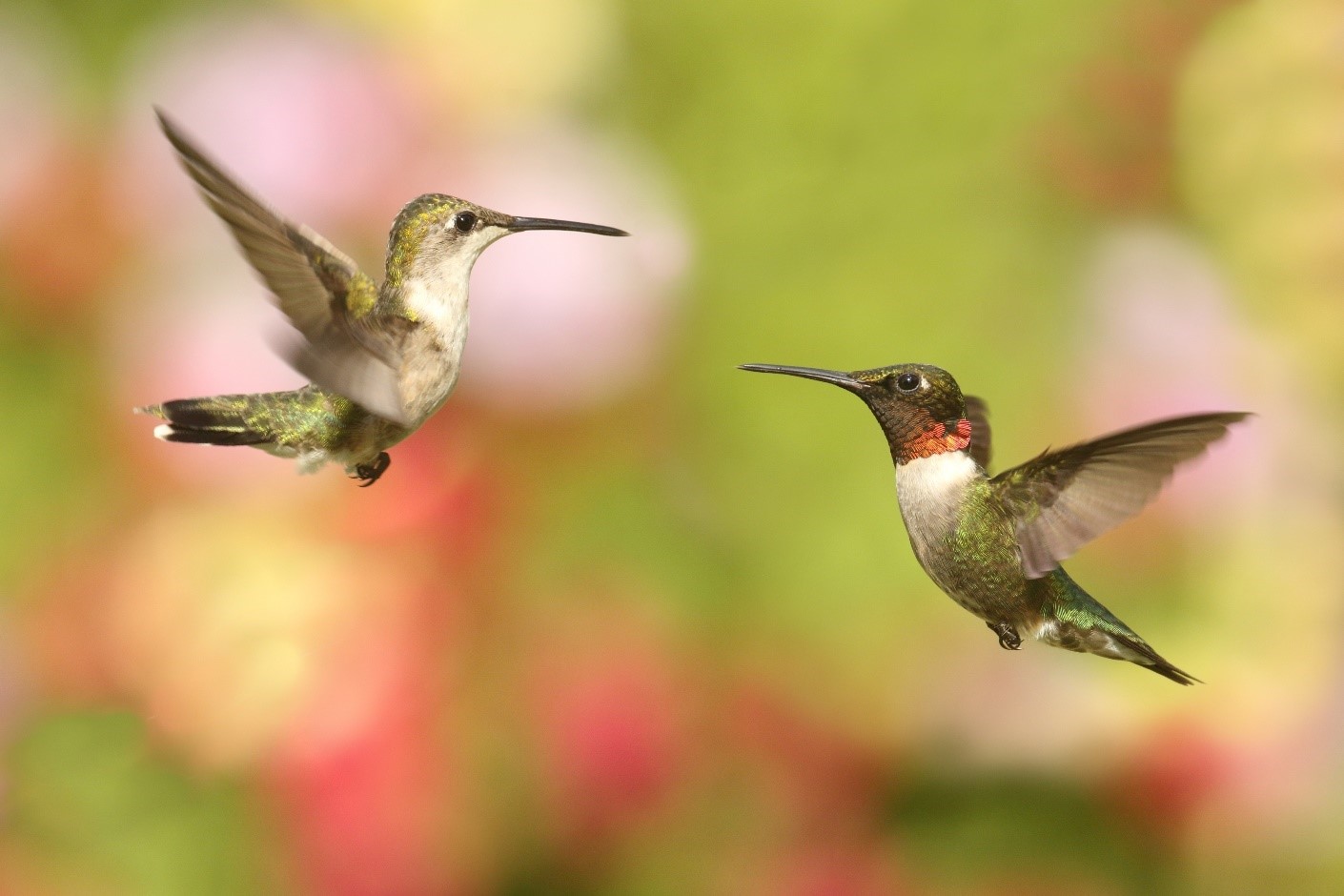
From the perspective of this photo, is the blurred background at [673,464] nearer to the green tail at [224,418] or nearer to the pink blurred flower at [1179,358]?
the pink blurred flower at [1179,358]

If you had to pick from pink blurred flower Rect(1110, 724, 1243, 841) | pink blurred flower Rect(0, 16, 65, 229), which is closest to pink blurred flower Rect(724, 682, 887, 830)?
pink blurred flower Rect(1110, 724, 1243, 841)

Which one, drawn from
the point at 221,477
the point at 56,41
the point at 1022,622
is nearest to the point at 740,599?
the point at 221,477

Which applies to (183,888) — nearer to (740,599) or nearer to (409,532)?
(409,532)

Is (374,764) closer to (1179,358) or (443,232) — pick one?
(1179,358)

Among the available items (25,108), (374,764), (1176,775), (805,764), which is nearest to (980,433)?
(374,764)

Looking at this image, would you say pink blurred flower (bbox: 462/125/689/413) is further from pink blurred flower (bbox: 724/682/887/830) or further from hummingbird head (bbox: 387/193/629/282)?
hummingbird head (bbox: 387/193/629/282)
